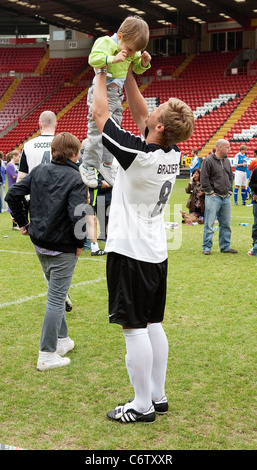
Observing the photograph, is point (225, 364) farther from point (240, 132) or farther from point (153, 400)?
point (240, 132)

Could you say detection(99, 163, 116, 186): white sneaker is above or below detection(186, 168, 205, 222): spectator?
above

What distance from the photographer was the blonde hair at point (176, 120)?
315cm

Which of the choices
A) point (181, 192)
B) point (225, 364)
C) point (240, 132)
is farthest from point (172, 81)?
point (225, 364)

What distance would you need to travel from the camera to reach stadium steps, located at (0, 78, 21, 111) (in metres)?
41.2

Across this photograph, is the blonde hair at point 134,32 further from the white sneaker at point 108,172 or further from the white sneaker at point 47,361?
the white sneaker at point 47,361

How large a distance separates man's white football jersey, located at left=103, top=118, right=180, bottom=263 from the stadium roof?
1193 inches

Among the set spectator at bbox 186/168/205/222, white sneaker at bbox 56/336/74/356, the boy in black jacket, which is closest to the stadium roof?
spectator at bbox 186/168/205/222

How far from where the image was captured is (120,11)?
3353 cm

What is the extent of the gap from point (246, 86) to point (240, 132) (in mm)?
6109

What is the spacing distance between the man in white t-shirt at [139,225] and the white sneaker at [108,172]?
47.2 inches

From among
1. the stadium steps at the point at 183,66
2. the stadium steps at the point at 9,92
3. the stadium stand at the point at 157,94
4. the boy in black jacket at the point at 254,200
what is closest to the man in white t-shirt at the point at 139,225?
the boy in black jacket at the point at 254,200

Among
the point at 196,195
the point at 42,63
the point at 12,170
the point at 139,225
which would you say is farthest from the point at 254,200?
the point at 42,63

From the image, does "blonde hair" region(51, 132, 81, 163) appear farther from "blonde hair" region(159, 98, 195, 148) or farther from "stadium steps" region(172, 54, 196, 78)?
"stadium steps" region(172, 54, 196, 78)

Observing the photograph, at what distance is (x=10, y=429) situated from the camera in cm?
337
